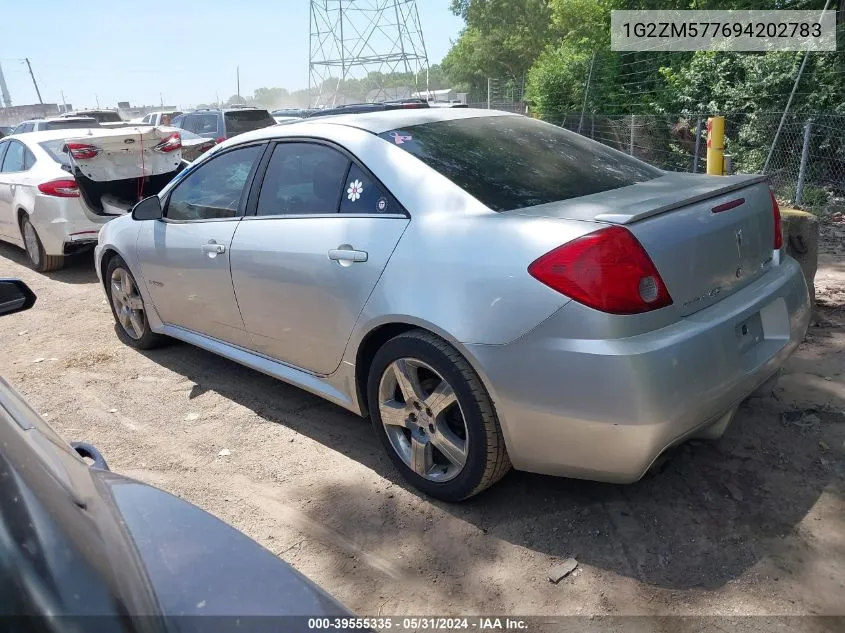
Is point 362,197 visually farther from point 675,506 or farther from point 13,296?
point 675,506

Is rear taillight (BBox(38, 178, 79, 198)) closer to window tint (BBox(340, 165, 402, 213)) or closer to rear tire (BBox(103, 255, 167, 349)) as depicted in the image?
rear tire (BBox(103, 255, 167, 349))

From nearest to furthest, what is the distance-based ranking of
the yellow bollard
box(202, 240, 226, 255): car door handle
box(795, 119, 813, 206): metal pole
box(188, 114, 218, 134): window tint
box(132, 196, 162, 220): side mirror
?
box(202, 240, 226, 255): car door handle → box(132, 196, 162, 220): side mirror → the yellow bollard → box(795, 119, 813, 206): metal pole → box(188, 114, 218, 134): window tint

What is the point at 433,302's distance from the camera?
2.75 m

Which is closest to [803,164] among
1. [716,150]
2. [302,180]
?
[716,150]

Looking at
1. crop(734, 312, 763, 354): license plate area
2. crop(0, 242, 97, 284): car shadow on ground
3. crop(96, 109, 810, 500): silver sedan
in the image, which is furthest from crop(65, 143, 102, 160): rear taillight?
crop(734, 312, 763, 354): license plate area

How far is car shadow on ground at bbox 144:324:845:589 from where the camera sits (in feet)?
8.51

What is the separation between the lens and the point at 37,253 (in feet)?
26.4

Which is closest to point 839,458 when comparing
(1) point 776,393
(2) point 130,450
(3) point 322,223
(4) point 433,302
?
(1) point 776,393

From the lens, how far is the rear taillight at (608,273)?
240 centimetres

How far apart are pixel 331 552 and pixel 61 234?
6.23 meters

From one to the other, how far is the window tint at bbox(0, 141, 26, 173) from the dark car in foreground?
7.97 m

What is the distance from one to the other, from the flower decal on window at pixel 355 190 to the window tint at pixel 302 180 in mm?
83

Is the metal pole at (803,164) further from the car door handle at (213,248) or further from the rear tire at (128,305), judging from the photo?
the rear tire at (128,305)

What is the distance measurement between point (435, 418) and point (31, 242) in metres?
Result: 7.14
